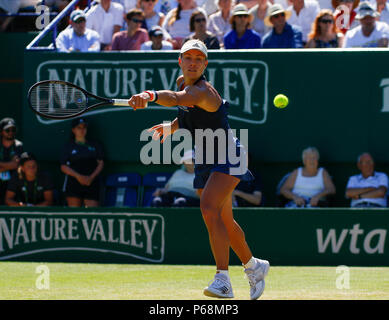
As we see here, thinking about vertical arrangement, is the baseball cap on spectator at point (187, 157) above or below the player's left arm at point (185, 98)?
below

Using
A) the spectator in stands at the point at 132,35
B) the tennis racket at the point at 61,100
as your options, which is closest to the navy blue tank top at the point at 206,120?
the tennis racket at the point at 61,100

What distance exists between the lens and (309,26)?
400 inches

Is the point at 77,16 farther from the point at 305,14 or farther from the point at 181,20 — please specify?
the point at 305,14

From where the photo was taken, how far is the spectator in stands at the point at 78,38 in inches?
397

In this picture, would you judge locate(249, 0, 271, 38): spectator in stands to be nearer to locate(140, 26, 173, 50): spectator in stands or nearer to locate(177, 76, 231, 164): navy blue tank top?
locate(140, 26, 173, 50): spectator in stands

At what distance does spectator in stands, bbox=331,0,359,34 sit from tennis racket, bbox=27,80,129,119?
3333 mm

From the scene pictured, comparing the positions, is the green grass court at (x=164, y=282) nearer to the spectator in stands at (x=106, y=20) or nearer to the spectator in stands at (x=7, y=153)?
the spectator in stands at (x=7, y=153)

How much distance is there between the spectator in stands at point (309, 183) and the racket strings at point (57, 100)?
2.63 metres

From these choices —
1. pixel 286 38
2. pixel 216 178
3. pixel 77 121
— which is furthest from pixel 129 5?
pixel 216 178

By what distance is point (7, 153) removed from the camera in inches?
392

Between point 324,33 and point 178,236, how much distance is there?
317cm

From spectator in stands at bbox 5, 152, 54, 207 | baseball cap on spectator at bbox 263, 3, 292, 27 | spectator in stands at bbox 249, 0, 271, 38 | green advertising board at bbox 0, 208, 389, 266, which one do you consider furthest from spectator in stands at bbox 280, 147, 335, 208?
spectator in stands at bbox 5, 152, 54, 207

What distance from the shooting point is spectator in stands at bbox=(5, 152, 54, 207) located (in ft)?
30.8

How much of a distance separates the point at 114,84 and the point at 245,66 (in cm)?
168
